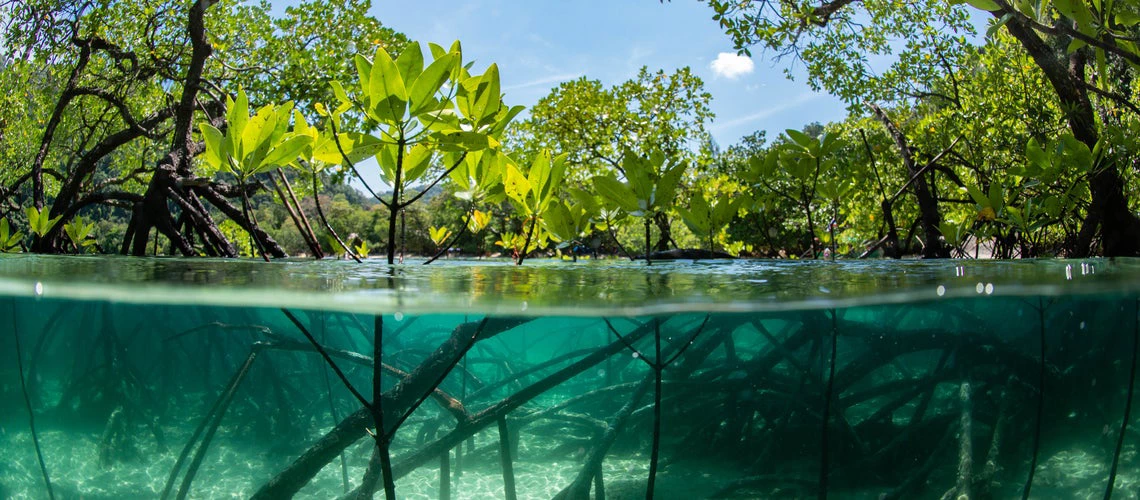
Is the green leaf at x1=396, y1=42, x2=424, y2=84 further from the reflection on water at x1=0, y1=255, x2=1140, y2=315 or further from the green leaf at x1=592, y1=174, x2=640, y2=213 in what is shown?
the green leaf at x1=592, y1=174, x2=640, y2=213

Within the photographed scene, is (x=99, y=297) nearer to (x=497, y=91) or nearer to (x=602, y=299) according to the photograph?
(x=497, y=91)

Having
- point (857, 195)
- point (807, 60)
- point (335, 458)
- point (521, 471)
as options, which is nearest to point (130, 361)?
point (335, 458)

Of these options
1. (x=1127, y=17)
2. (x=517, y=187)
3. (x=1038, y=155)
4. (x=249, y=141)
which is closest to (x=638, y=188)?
(x=517, y=187)

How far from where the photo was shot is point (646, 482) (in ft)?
5.17

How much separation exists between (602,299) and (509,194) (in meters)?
0.82

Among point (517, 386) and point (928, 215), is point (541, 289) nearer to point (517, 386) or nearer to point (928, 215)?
point (517, 386)

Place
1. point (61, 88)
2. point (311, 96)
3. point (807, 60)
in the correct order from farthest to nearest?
point (61, 88)
point (807, 60)
point (311, 96)

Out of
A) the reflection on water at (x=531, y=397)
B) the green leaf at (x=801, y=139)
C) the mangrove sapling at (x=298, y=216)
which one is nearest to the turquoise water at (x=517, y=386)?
the reflection on water at (x=531, y=397)

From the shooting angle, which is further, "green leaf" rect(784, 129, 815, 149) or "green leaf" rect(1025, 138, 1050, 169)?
"green leaf" rect(1025, 138, 1050, 169)

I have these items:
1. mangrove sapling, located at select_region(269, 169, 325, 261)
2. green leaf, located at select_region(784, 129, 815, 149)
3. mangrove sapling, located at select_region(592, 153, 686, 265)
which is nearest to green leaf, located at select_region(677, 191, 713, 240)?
mangrove sapling, located at select_region(592, 153, 686, 265)

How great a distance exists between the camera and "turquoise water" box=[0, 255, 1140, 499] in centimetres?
158

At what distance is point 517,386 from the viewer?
5.53 feet

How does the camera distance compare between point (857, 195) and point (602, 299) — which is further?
point (857, 195)

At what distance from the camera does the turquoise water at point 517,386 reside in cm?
158
